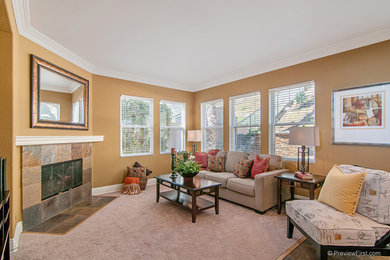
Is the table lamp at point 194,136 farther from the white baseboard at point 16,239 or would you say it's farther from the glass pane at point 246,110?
the white baseboard at point 16,239

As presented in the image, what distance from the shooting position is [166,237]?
8.14 ft

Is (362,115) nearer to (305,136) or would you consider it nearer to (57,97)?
(305,136)

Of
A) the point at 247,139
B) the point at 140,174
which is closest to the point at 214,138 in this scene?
the point at 247,139

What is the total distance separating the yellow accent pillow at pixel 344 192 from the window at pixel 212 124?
10.3ft

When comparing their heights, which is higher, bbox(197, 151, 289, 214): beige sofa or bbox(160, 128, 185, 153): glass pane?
bbox(160, 128, 185, 153): glass pane

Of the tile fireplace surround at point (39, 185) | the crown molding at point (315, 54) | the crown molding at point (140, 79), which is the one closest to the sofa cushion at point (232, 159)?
the crown molding at point (315, 54)

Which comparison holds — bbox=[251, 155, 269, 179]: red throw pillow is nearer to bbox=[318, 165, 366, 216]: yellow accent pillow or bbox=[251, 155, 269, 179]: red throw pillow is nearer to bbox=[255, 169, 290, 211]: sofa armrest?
bbox=[255, 169, 290, 211]: sofa armrest

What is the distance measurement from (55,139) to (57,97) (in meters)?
0.73

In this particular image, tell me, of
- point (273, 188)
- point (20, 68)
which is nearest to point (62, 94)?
point (20, 68)

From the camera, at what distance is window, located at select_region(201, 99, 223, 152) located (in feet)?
17.4

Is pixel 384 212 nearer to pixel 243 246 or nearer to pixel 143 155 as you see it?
pixel 243 246

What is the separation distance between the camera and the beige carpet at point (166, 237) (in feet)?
7.02

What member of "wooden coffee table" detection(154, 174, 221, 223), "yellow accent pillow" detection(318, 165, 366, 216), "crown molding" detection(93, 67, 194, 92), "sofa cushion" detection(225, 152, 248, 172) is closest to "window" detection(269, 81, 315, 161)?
"sofa cushion" detection(225, 152, 248, 172)

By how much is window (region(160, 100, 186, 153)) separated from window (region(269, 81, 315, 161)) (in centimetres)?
264
